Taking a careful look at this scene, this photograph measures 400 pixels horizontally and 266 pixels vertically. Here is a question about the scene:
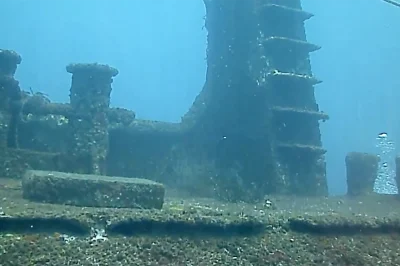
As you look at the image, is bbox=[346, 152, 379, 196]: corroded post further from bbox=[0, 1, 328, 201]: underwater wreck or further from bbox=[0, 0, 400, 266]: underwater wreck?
bbox=[0, 1, 328, 201]: underwater wreck

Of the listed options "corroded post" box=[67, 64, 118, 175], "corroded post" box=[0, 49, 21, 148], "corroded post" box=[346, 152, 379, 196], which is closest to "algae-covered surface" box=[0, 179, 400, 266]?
"corroded post" box=[67, 64, 118, 175]

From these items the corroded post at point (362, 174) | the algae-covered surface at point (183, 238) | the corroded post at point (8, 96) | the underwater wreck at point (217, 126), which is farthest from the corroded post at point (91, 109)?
the corroded post at point (362, 174)

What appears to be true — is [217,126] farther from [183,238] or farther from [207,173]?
[183,238]

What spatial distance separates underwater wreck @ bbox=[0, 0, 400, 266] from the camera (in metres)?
5.52

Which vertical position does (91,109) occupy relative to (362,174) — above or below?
above

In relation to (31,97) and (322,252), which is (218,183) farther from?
(322,252)

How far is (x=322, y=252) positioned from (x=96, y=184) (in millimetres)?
3642

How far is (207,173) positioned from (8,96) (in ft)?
19.2

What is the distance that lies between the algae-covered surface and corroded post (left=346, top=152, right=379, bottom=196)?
899 cm

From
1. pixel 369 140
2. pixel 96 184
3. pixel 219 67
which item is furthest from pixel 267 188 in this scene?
pixel 369 140

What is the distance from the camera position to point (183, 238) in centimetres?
575

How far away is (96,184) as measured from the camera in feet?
24.1

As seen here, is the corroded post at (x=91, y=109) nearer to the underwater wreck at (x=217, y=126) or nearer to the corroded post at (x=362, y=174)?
the underwater wreck at (x=217, y=126)

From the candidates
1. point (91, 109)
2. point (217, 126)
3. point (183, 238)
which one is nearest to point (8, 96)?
point (91, 109)
